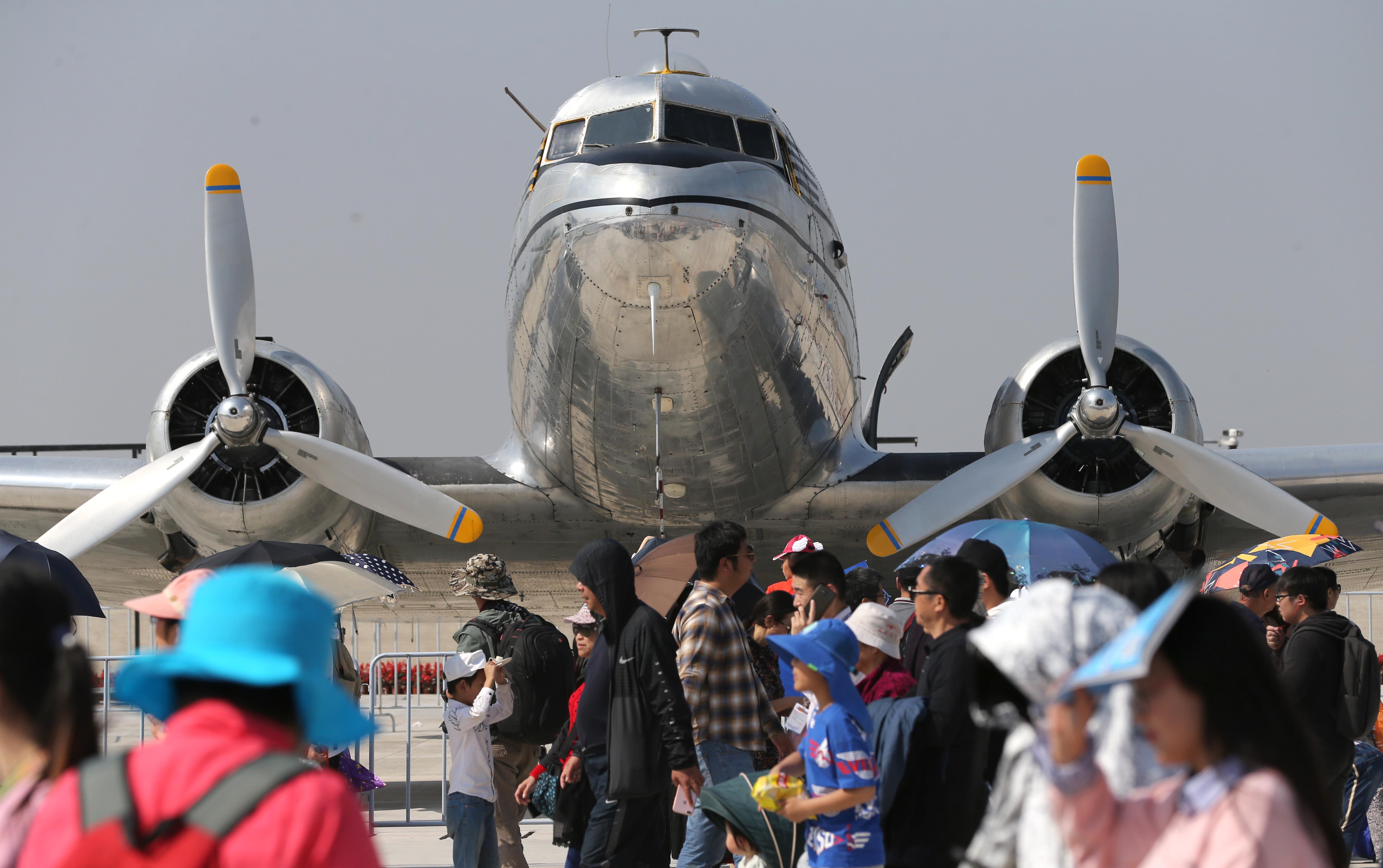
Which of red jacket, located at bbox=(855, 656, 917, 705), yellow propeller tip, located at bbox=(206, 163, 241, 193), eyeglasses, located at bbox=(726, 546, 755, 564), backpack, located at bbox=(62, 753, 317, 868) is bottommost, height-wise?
red jacket, located at bbox=(855, 656, 917, 705)

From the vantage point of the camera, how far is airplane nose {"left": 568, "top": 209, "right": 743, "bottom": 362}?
9.23 meters

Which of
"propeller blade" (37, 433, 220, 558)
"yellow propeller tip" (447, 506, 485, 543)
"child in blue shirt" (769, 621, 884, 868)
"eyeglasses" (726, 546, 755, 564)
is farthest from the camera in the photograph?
Result: "yellow propeller tip" (447, 506, 485, 543)

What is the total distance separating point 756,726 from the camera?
15.9ft

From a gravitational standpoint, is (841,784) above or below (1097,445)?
below

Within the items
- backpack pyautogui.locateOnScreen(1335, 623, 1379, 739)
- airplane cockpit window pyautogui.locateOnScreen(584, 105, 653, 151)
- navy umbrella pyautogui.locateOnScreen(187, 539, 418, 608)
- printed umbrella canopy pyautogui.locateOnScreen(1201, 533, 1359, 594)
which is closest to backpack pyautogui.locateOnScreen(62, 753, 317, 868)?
backpack pyautogui.locateOnScreen(1335, 623, 1379, 739)

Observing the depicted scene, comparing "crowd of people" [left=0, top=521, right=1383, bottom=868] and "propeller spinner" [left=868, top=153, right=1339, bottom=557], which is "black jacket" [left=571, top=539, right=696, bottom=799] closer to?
"crowd of people" [left=0, top=521, right=1383, bottom=868]

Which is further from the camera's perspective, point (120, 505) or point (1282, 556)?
point (120, 505)

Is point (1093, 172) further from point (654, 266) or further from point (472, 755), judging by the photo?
point (472, 755)

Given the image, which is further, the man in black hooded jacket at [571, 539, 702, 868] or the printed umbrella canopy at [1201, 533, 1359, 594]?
the printed umbrella canopy at [1201, 533, 1359, 594]

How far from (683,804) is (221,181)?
28.0 ft

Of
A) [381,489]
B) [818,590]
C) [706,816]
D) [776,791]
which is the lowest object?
[706,816]

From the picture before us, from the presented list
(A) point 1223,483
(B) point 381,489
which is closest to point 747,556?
(B) point 381,489

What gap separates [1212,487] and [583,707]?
7668mm

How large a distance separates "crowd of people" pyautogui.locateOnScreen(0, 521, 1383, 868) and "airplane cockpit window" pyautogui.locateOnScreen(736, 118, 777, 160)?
4.42 metres
